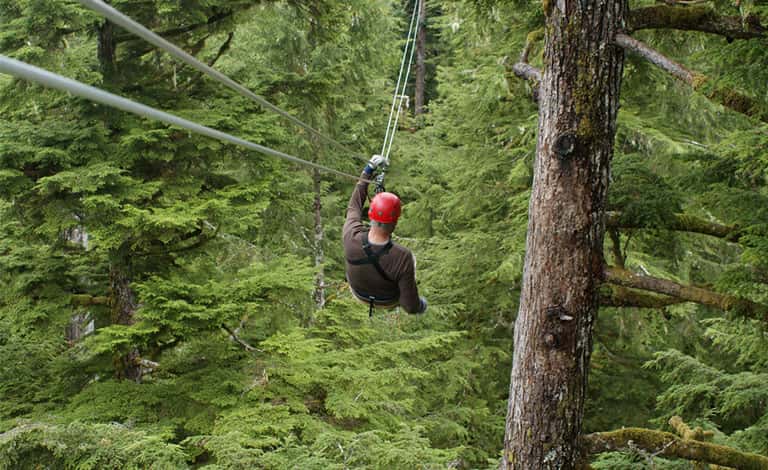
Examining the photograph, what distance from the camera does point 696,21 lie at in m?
3.75

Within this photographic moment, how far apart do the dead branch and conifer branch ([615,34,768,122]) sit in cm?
27

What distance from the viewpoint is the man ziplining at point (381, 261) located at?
4.38 m

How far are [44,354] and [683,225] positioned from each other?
7.58 metres

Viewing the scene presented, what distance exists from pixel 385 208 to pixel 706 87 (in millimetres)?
2132

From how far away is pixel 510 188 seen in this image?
1188 cm

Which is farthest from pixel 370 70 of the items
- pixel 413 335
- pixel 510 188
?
pixel 413 335

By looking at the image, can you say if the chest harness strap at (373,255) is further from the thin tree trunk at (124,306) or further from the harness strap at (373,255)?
the thin tree trunk at (124,306)

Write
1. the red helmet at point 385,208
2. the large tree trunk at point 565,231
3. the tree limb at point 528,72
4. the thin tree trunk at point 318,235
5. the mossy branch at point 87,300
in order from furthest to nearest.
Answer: the thin tree trunk at point 318,235, the mossy branch at point 87,300, the tree limb at point 528,72, the red helmet at point 385,208, the large tree trunk at point 565,231

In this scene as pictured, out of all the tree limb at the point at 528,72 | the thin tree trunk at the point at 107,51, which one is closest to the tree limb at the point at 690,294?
the tree limb at the point at 528,72

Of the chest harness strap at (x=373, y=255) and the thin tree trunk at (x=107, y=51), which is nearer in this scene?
the chest harness strap at (x=373, y=255)

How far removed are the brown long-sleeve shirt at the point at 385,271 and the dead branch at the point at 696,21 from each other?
7.07 feet

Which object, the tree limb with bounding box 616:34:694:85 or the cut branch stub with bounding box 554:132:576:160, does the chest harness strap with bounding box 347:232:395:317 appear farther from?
the tree limb with bounding box 616:34:694:85

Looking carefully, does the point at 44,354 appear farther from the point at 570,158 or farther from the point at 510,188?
the point at 510,188

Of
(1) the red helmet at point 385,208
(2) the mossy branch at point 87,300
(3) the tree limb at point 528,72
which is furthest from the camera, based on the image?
(2) the mossy branch at point 87,300
